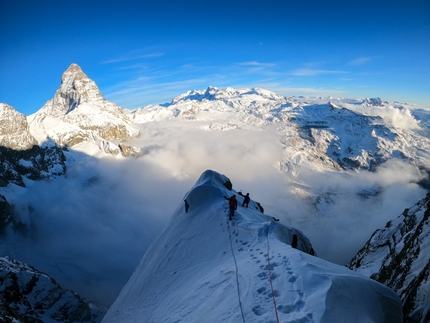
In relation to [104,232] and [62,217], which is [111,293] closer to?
[104,232]

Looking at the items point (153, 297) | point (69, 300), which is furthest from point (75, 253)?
point (153, 297)

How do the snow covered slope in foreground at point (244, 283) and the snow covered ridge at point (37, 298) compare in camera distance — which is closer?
the snow covered slope in foreground at point (244, 283)

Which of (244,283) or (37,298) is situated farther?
(37,298)

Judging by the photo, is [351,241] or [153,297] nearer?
[153,297]

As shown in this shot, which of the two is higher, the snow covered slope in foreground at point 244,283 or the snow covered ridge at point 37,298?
the snow covered slope in foreground at point 244,283

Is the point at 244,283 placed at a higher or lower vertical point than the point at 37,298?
higher
